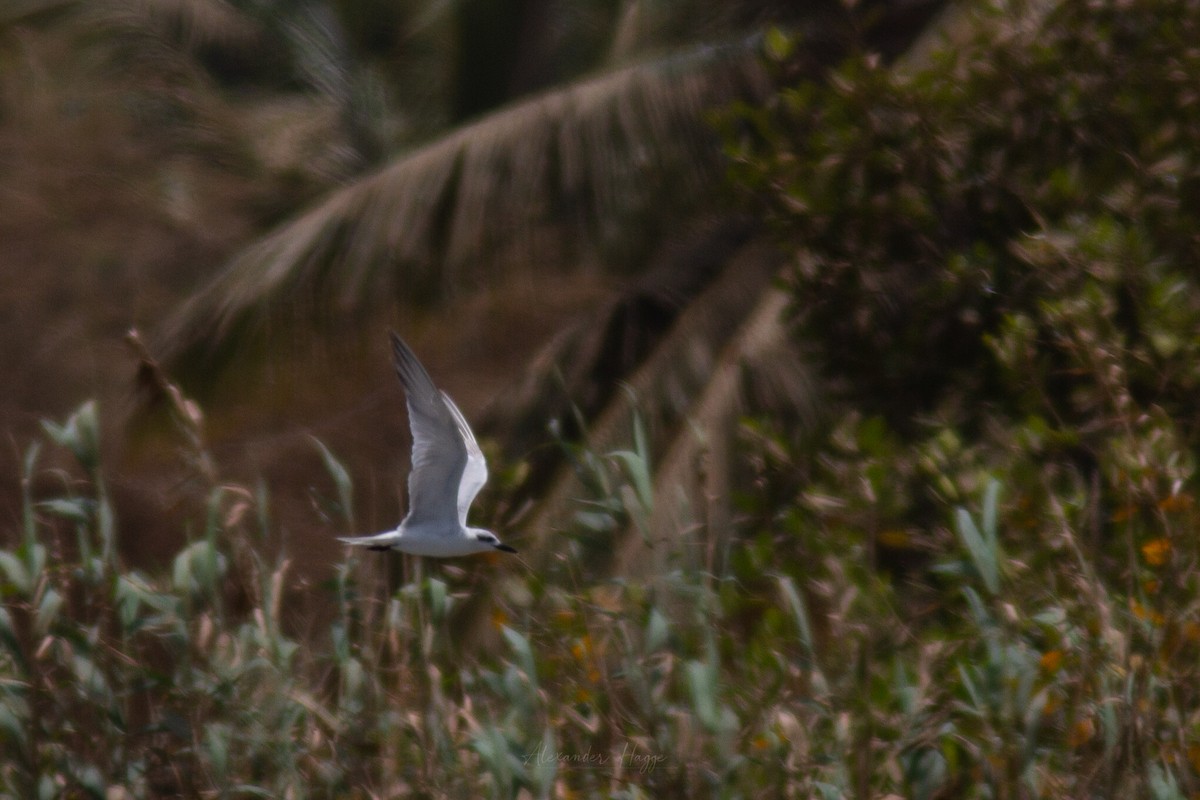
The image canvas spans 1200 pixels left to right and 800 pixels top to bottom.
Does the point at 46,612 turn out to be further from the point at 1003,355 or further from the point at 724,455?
the point at 724,455

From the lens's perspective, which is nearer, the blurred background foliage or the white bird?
the blurred background foliage

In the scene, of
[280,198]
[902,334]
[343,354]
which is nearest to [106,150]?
[280,198]

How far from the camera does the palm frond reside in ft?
23.1

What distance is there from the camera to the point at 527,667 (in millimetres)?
3594

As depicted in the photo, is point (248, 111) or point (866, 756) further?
point (248, 111)

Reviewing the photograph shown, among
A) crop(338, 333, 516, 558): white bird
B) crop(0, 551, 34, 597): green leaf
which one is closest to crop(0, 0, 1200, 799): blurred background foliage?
crop(0, 551, 34, 597): green leaf

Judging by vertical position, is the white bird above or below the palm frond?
above

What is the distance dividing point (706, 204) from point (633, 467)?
153 inches

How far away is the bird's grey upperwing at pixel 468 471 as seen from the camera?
161 inches

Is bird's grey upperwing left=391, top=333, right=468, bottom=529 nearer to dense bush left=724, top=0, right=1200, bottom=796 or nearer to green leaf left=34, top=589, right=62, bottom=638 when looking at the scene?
green leaf left=34, top=589, right=62, bottom=638

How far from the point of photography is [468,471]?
4.23m

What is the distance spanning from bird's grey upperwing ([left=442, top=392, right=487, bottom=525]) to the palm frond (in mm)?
2888

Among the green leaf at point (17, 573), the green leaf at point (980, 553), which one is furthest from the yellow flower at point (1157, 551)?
the green leaf at point (17, 573)

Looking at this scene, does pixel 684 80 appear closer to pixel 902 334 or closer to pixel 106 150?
pixel 902 334
